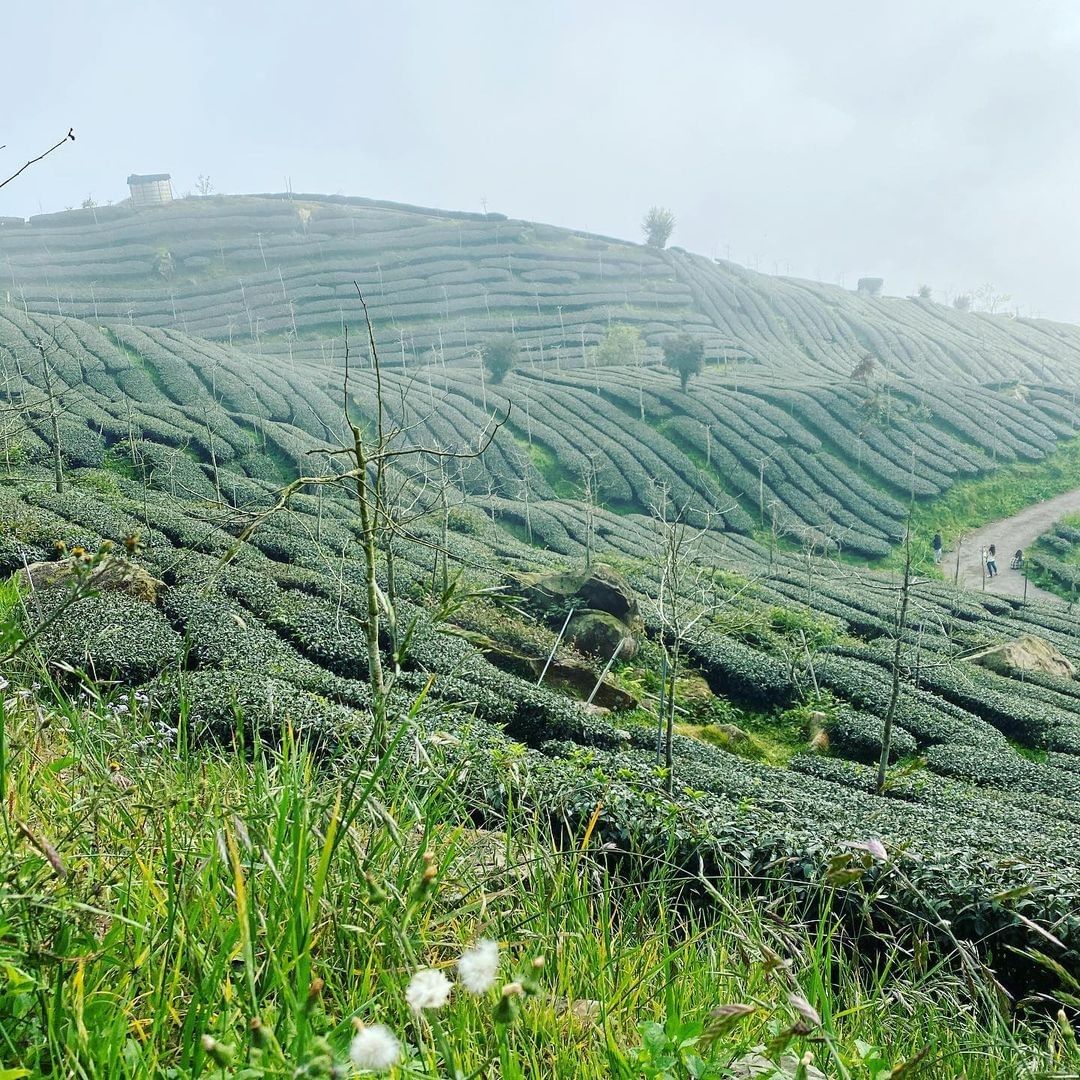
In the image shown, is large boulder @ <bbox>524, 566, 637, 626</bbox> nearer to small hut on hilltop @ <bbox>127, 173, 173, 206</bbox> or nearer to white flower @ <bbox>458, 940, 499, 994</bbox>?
white flower @ <bbox>458, 940, 499, 994</bbox>

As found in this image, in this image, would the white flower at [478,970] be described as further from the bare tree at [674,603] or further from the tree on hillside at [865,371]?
the tree on hillside at [865,371]

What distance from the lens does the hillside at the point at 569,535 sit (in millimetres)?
7422

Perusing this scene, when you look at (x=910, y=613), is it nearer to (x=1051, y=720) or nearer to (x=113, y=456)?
(x=1051, y=720)

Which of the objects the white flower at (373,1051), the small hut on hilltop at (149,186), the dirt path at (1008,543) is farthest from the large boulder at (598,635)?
the small hut on hilltop at (149,186)

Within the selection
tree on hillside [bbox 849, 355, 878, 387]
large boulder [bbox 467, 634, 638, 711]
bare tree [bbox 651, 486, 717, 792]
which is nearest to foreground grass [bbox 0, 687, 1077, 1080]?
bare tree [bbox 651, 486, 717, 792]

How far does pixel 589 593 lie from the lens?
64.6 feet

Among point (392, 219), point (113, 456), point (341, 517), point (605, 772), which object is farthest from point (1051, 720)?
point (392, 219)

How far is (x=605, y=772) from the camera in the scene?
10328mm

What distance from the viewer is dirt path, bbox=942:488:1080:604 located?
4725cm

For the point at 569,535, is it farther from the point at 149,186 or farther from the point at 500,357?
the point at 149,186

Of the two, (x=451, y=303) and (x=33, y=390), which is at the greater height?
(x=451, y=303)

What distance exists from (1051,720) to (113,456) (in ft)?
113

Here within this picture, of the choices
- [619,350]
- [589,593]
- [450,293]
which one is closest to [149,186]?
[450,293]

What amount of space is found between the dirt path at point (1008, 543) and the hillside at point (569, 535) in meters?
4.05
